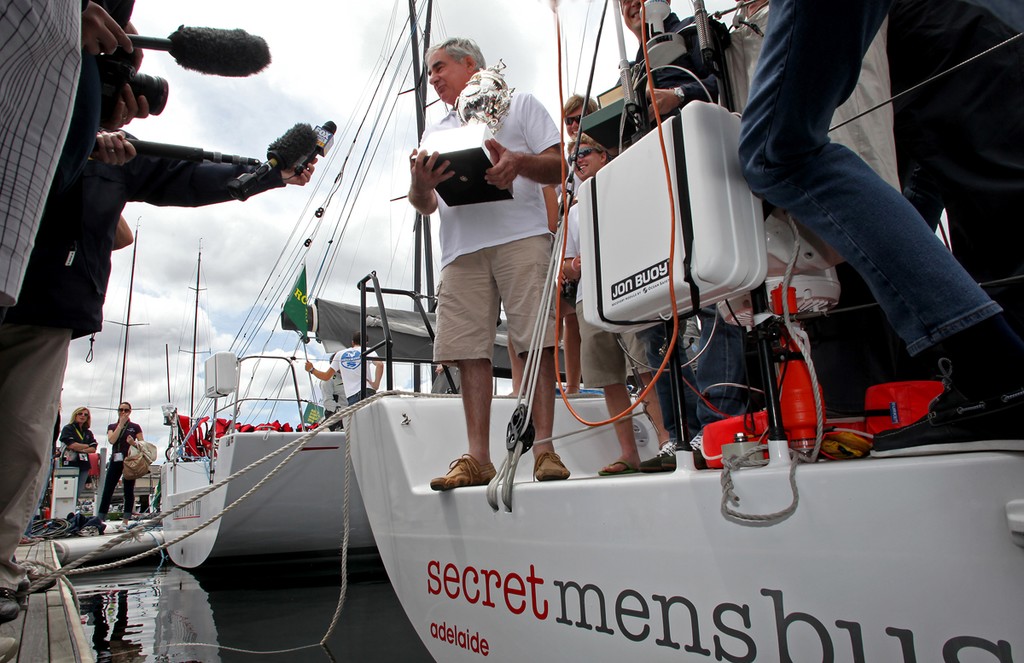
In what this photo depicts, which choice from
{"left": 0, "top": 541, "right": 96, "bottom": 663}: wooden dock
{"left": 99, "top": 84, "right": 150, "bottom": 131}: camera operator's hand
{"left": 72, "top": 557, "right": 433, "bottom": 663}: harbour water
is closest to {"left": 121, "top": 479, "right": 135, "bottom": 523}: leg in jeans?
{"left": 72, "top": 557, "right": 433, "bottom": 663}: harbour water

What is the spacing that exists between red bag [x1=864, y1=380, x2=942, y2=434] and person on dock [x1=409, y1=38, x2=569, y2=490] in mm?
912

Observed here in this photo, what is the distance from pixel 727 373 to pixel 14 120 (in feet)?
5.91

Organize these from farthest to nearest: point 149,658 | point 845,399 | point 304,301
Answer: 1. point 304,301
2. point 149,658
3. point 845,399

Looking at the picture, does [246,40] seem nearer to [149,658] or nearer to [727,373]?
[727,373]

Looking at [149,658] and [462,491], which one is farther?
[149,658]

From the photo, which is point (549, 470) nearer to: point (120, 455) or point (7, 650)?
point (7, 650)

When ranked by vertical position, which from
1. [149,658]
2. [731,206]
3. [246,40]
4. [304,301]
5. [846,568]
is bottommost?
[149,658]

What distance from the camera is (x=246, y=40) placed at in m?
1.44

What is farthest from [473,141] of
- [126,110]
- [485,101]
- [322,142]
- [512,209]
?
[126,110]

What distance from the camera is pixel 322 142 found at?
2.12 m

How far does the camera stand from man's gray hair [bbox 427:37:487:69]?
253 cm

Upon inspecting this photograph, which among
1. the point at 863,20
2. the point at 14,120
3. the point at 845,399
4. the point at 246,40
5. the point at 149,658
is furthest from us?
the point at 149,658

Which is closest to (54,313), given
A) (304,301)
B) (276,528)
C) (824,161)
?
(824,161)

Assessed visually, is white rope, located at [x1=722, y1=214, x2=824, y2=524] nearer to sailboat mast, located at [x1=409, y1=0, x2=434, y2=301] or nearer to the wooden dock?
the wooden dock
